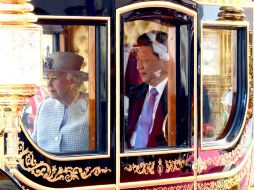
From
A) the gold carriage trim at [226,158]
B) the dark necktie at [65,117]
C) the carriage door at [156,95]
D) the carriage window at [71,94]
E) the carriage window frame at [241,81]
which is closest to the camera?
the carriage window at [71,94]

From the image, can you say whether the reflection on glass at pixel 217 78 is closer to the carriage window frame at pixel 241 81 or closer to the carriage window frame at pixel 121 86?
the carriage window frame at pixel 241 81

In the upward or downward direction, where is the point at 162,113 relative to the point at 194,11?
downward

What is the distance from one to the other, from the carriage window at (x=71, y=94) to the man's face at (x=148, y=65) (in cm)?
34

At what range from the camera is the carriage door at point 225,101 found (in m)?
5.55

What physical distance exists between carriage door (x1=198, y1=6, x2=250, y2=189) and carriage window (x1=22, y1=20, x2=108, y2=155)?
782 mm

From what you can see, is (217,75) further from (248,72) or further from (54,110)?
(54,110)

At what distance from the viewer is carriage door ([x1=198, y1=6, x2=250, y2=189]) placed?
555cm

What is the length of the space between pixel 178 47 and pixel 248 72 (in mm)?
709

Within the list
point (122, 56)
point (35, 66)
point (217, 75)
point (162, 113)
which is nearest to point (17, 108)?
point (35, 66)

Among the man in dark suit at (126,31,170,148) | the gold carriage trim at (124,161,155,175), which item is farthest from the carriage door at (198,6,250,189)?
the gold carriage trim at (124,161,155,175)

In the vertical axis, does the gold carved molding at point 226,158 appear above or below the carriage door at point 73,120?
below

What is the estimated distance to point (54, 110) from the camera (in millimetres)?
4852

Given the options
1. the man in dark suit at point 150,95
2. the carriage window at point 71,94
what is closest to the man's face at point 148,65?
the man in dark suit at point 150,95

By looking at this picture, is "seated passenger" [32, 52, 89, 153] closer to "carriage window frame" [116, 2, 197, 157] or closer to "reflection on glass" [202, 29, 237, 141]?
"carriage window frame" [116, 2, 197, 157]
